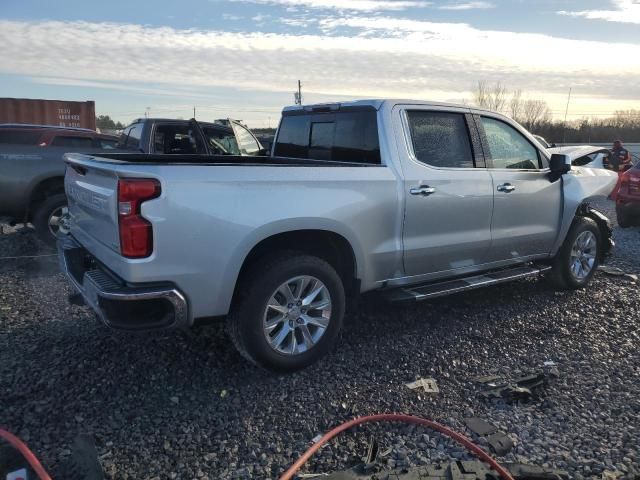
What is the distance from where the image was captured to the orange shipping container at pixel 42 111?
22281 mm

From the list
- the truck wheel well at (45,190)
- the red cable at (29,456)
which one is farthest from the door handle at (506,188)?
the truck wheel well at (45,190)

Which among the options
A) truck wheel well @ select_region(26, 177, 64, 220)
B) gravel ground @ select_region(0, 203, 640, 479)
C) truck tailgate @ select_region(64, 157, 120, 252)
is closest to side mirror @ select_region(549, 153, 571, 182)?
gravel ground @ select_region(0, 203, 640, 479)

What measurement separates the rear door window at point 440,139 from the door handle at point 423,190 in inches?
9.1

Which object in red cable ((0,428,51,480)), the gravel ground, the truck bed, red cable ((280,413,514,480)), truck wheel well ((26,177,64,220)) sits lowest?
the gravel ground

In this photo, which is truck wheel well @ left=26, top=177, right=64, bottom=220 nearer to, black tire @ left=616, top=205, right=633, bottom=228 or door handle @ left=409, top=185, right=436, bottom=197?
door handle @ left=409, top=185, right=436, bottom=197

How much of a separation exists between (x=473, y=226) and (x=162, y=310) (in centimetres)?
269

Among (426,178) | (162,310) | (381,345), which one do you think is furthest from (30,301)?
(426,178)

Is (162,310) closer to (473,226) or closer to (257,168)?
(257,168)

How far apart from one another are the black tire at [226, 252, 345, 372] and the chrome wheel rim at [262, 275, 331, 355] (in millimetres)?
35

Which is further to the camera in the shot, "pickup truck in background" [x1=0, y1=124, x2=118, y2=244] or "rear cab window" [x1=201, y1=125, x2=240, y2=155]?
"rear cab window" [x1=201, y1=125, x2=240, y2=155]

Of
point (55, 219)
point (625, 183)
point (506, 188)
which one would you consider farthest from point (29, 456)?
point (625, 183)

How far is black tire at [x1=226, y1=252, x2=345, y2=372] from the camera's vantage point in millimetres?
3422

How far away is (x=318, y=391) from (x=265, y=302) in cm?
69

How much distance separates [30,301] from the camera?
5051 mm
